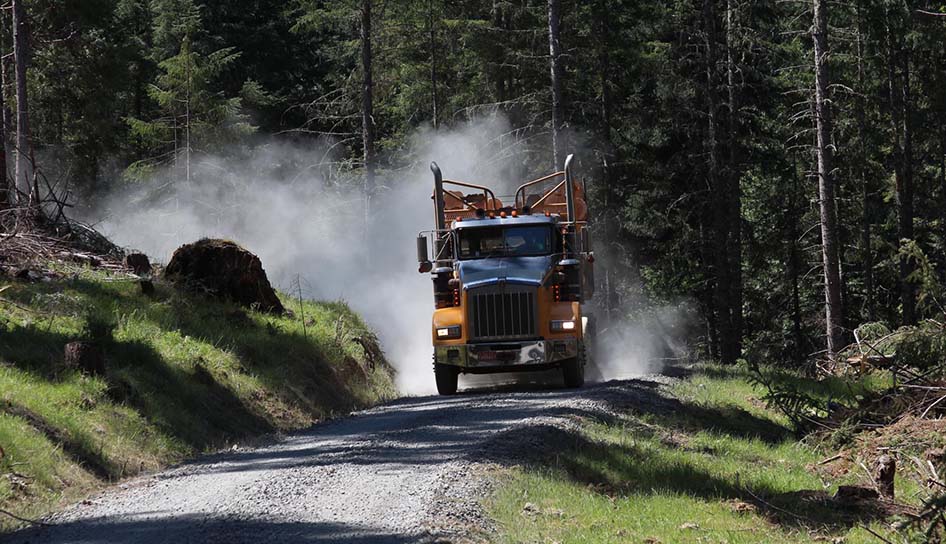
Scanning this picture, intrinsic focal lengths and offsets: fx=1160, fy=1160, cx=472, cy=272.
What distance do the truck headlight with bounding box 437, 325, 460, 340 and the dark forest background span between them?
1220 centimetres

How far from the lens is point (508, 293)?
1875 cm

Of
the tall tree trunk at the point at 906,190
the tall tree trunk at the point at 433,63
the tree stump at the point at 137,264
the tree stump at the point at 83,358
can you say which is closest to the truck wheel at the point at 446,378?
the tree stump at the point at 137,264

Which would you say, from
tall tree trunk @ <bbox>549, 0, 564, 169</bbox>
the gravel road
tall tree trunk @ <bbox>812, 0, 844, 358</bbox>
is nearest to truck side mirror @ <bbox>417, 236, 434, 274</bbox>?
the gravel road

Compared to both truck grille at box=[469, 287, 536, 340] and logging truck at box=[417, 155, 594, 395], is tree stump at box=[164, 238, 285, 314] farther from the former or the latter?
Answer: truck grille at box=[469, 287, 536, 340]

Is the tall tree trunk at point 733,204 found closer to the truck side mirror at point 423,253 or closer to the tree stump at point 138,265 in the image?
the truck side mirror at point 423,253

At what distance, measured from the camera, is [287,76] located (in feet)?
190

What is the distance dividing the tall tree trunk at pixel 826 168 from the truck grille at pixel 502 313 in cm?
838

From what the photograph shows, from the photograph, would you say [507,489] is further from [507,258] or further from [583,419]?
[507,258]

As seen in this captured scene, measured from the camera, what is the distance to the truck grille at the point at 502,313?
18750mm

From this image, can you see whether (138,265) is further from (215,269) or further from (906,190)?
(906,190)

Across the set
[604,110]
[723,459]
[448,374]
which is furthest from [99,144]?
[723,459]

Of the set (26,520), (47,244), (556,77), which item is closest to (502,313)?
(47,244)

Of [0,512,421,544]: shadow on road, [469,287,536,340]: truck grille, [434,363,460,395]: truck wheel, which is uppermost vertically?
[469,287,536,340]: truck grille

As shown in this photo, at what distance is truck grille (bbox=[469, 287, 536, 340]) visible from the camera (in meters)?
18.8
